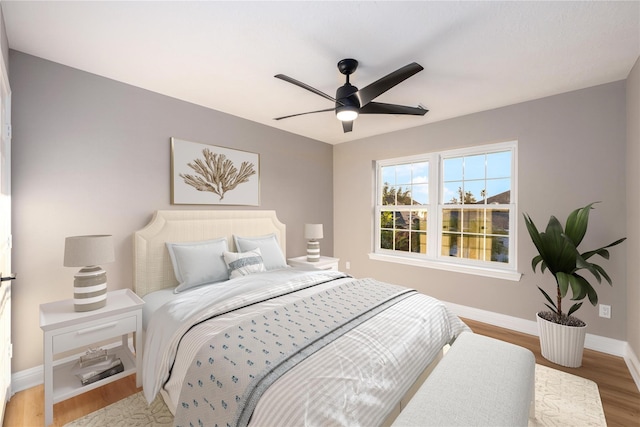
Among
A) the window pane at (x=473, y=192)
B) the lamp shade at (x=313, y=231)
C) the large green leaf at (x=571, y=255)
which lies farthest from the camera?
the lamp shade at (x=313, y=231)

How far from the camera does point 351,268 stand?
4516 mm

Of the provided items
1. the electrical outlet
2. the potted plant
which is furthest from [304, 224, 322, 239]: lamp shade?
the electrical outlet

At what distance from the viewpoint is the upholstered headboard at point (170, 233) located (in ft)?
8.20

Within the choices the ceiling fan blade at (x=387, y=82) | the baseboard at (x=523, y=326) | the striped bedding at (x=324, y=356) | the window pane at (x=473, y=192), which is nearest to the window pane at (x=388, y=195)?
the window pane at (x=473, y=192)

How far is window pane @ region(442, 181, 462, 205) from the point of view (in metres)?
3.57

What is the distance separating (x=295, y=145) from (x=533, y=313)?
3.50 meters

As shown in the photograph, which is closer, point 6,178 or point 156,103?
point 6,178

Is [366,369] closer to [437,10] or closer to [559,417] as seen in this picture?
[559,417]

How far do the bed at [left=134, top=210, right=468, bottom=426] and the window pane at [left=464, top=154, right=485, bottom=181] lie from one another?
2.00 metres

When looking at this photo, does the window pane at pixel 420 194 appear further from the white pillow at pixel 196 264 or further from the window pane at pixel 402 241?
the white pillow at pixel 196 264

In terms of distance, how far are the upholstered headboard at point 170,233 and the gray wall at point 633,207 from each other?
349 centimetres

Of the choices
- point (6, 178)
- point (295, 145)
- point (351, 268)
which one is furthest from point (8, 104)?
point (351, 268)

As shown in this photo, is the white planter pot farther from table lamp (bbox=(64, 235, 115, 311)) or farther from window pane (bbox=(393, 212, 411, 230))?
table lamp (bbox=(64, 235, 115, 311))

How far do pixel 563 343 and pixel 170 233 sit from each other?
363 centimetres
